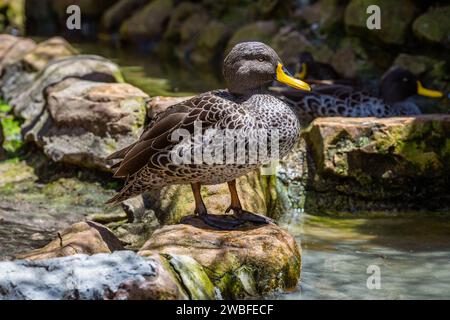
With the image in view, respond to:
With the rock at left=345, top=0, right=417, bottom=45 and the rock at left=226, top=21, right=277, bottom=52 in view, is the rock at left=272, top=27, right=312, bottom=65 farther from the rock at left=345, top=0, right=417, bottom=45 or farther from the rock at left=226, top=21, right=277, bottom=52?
the rock at left=345, top=0, right=417, bottom=45

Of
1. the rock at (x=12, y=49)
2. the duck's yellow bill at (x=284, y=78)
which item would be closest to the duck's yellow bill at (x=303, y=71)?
the rock at (x=12, y=49)

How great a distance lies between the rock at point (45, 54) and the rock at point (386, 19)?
3275mm

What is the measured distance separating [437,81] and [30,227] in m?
5.05

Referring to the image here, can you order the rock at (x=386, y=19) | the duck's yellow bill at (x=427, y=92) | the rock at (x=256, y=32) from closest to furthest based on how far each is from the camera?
the duck's yellow bill at (x=427, y=92) < the rock at (x=386, y=19) < the rock at (x=256, y=32)

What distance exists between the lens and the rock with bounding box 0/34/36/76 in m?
9.95

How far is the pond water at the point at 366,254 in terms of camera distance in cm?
485

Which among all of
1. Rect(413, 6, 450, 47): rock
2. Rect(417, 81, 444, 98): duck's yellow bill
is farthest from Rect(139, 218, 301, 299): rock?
Rect(413, 6, 450, 47): rock

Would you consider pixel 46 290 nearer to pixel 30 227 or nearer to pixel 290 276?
pixel 290 276

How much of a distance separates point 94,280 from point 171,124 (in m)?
1.27

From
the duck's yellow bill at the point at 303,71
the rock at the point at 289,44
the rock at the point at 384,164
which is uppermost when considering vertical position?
the rock at the point at 289,44

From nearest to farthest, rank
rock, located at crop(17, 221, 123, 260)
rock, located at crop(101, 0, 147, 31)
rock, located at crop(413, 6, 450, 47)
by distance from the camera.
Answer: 1. rock, located at crop(17, 221, 123, 260)
2. rock, located at crop(413, 6, 450, 47)
3. rock, located at crop(101, 0, 147, 31)

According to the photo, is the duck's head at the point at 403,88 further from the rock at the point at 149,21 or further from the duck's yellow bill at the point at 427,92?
the rock at the point at 149,21

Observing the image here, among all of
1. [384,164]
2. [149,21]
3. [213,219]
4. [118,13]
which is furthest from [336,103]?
[118,13]

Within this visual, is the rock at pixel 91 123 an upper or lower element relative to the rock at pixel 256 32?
lower
